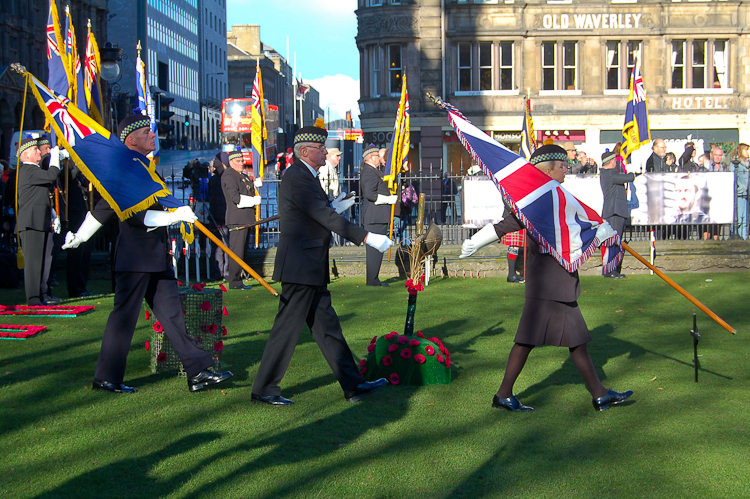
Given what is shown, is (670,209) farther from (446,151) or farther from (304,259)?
(446,151)

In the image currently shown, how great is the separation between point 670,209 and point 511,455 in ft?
38.8

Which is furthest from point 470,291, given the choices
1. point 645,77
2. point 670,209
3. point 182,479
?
point 645,77

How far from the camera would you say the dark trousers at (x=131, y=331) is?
6.54m

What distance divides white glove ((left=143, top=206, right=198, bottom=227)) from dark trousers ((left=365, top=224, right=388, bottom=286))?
6921mm

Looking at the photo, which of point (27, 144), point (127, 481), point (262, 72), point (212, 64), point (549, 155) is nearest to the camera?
point (127, 481)

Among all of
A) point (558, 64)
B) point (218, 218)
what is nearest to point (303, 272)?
point (218, 218)

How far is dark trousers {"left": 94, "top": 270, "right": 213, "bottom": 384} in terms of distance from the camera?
21.4 feet

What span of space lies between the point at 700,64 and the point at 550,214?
107 ft

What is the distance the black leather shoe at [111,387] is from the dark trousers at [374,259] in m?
6.85

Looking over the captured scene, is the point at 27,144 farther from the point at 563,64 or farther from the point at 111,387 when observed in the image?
the point at 563,64

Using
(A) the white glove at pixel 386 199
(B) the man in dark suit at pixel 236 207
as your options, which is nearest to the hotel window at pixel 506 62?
(B) the man in dark suit at pixel 236 207

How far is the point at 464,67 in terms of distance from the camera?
35156mm

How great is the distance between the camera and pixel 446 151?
115 feet

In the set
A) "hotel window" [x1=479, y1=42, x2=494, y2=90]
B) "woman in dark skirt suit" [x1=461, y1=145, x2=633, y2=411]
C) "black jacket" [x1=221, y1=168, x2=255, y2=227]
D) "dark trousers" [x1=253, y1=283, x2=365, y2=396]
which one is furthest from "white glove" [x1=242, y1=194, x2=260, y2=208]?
"hotel window" [x1=479, y1=42, x2=494, y2=90]
